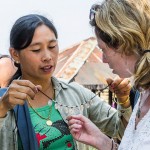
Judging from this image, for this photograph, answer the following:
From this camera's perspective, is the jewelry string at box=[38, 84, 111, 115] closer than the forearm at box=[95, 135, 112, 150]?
No

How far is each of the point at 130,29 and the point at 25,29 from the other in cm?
84

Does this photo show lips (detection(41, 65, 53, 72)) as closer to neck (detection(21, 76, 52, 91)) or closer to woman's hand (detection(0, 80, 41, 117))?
neck (detection(21, 76, 52, 91))

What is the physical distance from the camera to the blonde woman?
204 centimetres

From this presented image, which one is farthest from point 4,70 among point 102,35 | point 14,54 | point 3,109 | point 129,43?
point 129,43

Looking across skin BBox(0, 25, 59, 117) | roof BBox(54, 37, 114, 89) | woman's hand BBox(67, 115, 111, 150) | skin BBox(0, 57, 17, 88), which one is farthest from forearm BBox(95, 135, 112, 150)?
roof BBox(54, 37, 114, 89)

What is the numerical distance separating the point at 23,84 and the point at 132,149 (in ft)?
2.31

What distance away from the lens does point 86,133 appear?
8.20 ft

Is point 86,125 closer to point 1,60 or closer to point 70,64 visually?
point 1,60

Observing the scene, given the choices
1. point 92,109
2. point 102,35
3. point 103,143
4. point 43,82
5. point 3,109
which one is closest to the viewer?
point 102,35

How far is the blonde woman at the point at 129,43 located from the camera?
2041mm

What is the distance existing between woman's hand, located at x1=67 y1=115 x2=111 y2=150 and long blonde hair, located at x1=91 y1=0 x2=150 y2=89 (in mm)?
513

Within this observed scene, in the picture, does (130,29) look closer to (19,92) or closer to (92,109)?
(19,92)

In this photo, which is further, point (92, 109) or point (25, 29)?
point (92, 109)

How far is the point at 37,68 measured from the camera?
260 centimetres
